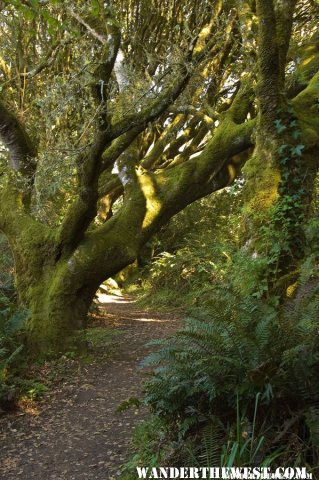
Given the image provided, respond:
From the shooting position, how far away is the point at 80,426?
4684 mm

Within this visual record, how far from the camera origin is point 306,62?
7.64m

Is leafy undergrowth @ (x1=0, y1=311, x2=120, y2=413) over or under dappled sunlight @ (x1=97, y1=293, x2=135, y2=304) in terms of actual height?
under

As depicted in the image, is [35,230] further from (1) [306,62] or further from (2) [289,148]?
(1) [306,62]

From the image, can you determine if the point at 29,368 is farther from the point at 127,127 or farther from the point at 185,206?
the point at 185,206

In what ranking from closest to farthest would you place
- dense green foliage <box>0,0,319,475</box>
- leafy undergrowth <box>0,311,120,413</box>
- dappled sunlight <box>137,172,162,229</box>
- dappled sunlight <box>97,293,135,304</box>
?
dense green foliage <box>0,0,319,475</box> < leafy undergrowth <box>0,311,120,413</box> < dappled sunlight <box>137,172,162,229</box> < dappled sunlight <box>97,293,135,304</box>

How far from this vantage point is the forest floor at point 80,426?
152 inches

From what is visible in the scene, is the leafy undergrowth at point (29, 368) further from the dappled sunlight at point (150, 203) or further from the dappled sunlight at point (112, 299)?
the dappled sunlight at point (112, 299)

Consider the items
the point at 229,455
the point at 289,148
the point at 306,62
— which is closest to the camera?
the point at 229,455

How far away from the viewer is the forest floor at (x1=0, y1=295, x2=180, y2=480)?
3865 mm

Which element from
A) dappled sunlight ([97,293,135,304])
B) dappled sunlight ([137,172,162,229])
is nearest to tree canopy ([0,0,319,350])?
dappled sunlight ([137,172,162,229])

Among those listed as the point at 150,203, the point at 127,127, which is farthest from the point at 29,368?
the point at 127,127

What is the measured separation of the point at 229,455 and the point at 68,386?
3584 mm

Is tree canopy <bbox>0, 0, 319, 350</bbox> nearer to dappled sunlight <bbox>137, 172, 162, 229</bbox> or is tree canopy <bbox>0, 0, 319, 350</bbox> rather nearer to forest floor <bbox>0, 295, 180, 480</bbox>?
dappled sunlight <bbox>137, 172, 162, 229</bbox>

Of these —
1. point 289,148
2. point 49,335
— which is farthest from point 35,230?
point 289,148
